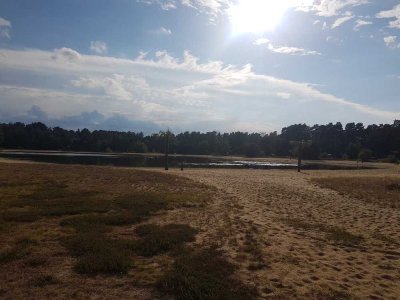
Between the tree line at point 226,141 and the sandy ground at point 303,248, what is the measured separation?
128274 mm

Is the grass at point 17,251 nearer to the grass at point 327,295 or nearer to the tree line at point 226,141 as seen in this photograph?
the grass at point 327,295

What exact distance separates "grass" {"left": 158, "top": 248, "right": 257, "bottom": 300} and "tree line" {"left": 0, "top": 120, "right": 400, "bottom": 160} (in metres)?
139

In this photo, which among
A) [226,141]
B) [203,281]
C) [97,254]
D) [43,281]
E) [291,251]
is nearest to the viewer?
[43,281]

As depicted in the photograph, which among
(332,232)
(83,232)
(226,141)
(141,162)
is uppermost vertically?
(226,141)

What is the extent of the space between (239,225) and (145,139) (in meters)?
172

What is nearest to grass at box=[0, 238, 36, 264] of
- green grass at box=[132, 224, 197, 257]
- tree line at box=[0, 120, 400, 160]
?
green grass at box=[132, 224, 197, 257]

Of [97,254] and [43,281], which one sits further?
[97,254]

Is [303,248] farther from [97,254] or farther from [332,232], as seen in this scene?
[97,254]

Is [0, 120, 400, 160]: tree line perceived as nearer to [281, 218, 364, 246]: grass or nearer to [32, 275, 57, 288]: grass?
[281, 218, 364, 246]: grass

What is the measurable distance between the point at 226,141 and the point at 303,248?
Result: 6759 inches

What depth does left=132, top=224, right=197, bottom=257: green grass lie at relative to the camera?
1080 centimetres

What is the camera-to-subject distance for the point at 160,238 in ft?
39.1

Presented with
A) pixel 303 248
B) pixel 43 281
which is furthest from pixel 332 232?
pixel 43 281

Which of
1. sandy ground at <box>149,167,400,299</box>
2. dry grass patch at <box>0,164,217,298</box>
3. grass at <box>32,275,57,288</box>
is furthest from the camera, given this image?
dry grass patch at <box>0,164,217,298</box>
